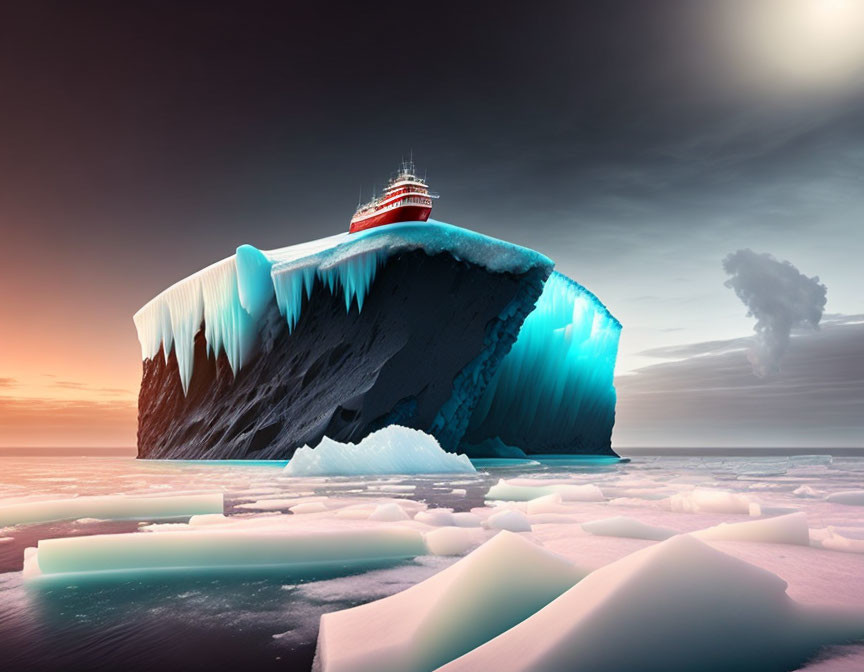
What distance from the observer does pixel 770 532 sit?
3.43 metres

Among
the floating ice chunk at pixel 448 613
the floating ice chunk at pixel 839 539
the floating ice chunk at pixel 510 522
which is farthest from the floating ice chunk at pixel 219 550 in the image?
the floating ice chunk at pixel 839 539

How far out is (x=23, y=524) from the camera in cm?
487

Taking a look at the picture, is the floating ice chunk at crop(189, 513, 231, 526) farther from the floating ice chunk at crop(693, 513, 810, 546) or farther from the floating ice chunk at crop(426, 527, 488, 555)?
the floating ice chunk at crop(693, 513, 810, 546)

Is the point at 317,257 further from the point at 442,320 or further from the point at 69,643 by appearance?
the point at 69,643

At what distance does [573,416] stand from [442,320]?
10.9 metres

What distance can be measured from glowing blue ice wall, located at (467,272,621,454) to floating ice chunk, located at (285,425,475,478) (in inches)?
450

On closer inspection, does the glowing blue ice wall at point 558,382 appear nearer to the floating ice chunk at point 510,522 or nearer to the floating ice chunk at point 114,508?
the floating ice chunk at point 114,508

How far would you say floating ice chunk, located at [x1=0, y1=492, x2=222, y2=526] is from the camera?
5.02 m

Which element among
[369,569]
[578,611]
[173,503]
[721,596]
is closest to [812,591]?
[721,596]

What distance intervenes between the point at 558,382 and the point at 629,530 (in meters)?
23.0

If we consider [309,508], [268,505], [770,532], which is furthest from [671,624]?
[268,505]

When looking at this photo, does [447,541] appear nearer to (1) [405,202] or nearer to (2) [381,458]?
(2) [381,458]

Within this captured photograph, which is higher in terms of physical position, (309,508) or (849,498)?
(309,508)

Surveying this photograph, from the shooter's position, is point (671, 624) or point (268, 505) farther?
point (268, 505)
